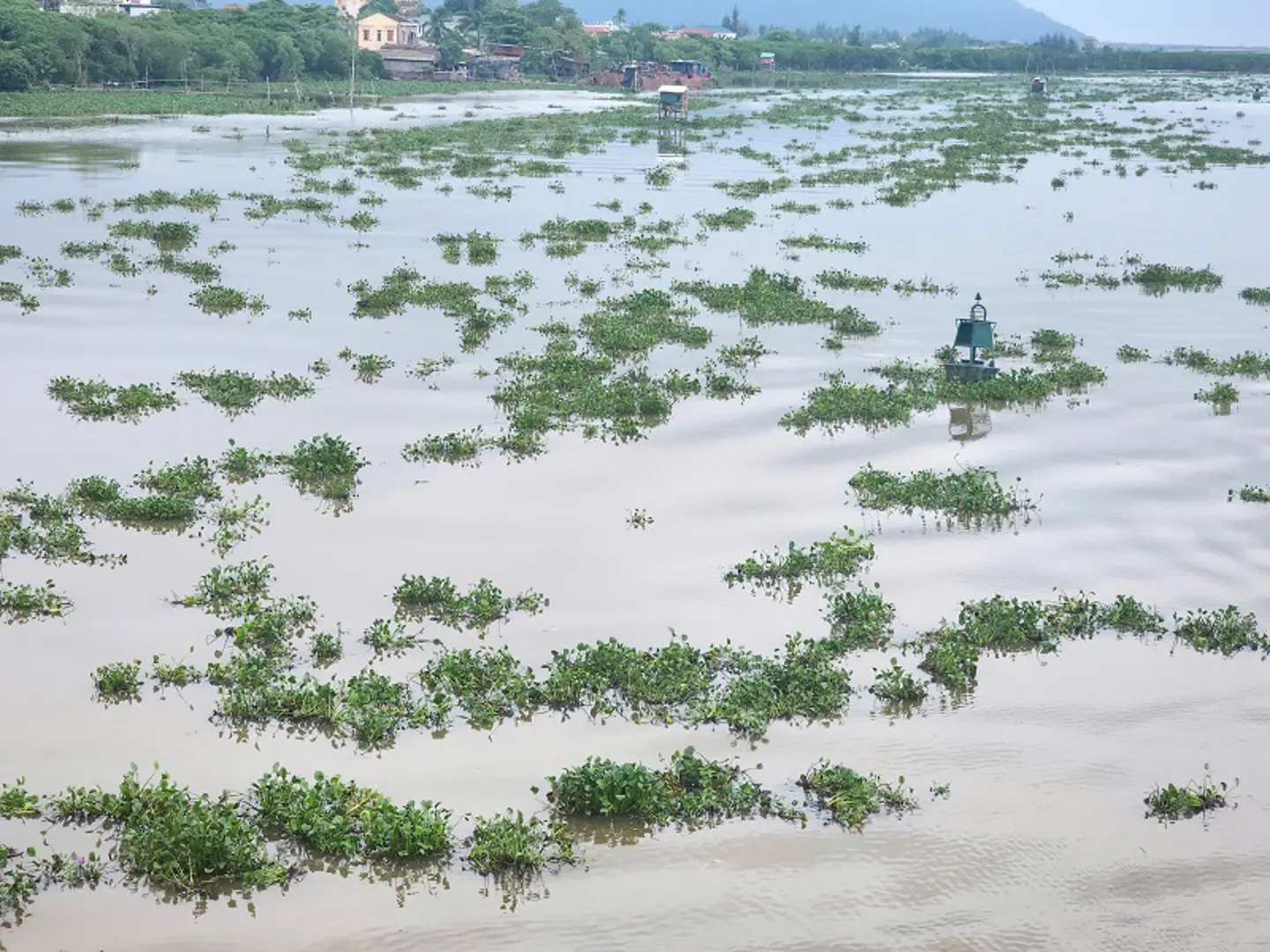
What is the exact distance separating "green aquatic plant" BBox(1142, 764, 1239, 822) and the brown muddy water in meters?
0.12

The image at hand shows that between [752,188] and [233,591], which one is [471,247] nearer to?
[752,188]

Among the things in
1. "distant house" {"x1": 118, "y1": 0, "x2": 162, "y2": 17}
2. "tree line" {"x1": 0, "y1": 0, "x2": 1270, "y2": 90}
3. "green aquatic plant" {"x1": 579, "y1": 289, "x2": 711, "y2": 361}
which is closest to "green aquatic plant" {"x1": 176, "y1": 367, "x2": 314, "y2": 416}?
"green aquatic plant" {"x1": 579, "y1": 289, "x2": 711, "y2": 361}

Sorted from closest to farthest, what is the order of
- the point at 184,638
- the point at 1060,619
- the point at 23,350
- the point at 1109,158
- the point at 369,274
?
the point at 184,638, the point at 1060,619, the point at 23,350, the point at 369,274, the point at 1109,158

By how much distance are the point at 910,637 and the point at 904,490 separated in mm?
3394

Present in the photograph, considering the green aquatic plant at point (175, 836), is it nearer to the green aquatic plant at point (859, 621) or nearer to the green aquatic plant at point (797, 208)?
the green aquatic plant at point (859, 621)

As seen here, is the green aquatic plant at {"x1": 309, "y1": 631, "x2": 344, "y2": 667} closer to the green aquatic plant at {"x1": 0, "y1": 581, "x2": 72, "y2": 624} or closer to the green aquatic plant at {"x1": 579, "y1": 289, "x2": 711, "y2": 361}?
the green aquatic plant at {"x1": 0, "y1": 581, "x2": 72, "y2": 624}

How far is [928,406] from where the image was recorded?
1812 centimetres

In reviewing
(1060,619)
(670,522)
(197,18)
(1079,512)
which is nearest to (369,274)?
(670,522)

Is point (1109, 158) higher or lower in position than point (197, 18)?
lower

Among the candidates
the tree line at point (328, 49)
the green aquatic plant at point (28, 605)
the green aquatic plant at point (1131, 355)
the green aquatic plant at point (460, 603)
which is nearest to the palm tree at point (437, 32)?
the tree line at point (328, 49)

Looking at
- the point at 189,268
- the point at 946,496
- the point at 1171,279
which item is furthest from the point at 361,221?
the point at 946,496

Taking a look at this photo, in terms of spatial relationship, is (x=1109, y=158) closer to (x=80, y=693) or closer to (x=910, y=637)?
(x=910, y=637)

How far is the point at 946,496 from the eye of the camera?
14.4 meters

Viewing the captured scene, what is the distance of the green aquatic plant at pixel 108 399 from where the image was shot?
16750 mm
